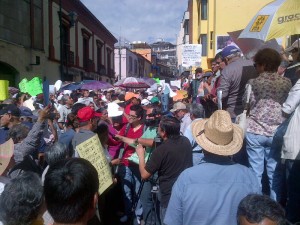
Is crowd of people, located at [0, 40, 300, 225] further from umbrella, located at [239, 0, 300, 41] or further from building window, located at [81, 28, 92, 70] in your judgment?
building window, located at [81, 28, 92, 70]

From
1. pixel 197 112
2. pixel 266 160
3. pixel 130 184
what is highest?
pixel 197 112

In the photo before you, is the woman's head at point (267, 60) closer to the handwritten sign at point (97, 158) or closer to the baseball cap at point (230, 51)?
the baseball cap at point (230, 51)

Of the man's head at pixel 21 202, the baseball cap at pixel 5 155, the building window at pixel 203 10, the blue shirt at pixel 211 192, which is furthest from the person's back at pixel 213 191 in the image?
the building window at pixel 203 10

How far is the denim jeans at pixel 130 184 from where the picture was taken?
233 inches

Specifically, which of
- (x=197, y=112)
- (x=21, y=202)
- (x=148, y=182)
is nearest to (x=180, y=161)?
(x=148, y=182)

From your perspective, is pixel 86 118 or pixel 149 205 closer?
pixel 86 118

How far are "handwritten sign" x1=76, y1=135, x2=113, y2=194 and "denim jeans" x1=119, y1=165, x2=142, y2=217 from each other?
179 cm

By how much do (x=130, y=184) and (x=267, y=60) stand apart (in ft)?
9.04

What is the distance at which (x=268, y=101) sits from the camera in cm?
451

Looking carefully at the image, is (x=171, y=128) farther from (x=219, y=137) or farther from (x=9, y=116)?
(x=9, y=116)

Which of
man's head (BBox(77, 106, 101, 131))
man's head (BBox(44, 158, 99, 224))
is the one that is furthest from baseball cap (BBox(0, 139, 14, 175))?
man's head (BBox(44, 158, 99, 224))

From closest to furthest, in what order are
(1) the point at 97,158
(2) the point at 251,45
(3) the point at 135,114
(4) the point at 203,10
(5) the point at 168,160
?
1. (1) the point at 97,158
2. (5) the point at 168,160
3. (2) the point at 251,45
4. (3) the point at 135,114
5. (4) the point at 203,10

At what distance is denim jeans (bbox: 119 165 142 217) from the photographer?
233 inches

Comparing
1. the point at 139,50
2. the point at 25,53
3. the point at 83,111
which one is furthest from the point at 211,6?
the point at 139,50
